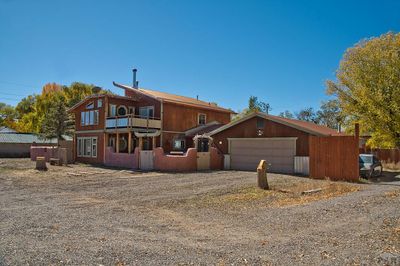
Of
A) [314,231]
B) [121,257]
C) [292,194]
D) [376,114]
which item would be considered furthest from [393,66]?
[121,257]

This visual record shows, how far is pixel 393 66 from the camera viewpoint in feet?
77.6

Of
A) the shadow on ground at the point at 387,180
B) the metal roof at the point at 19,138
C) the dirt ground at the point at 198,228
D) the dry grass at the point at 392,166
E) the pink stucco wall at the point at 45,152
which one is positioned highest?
the metal roof at the point at 19,138

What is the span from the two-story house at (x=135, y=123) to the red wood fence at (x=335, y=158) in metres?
13.1

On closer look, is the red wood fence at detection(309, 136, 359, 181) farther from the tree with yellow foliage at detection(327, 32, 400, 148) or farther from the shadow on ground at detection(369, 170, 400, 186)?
the tree with yellow foliage at detection(327, 32, 400, 148)

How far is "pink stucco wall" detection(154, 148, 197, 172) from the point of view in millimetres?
23250

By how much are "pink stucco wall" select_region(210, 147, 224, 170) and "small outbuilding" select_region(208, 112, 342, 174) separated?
0.34 m

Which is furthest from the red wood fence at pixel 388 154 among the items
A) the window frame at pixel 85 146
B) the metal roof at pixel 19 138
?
the metal roof at pixel 19 138

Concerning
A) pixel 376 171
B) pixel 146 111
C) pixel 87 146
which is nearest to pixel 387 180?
pixel 376 171

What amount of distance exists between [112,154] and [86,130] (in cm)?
579

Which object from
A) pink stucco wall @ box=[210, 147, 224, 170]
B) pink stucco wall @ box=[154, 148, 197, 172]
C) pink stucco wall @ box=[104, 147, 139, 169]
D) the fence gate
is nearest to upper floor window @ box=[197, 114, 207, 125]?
pink stucco wall @ box=[210, 147, 224, 170]

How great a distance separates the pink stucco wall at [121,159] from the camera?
2505 centimetres

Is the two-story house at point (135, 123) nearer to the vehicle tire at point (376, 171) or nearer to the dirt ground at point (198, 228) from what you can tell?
the vehicle tire at point (376, 171)

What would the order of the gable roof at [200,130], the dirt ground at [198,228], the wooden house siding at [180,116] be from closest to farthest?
the dirt ground at [198,228]
the wooden house siding at [180,116]
the gable roof at [200,130]

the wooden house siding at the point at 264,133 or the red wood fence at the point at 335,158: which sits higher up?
the wooden house siding at the point at 264,133
